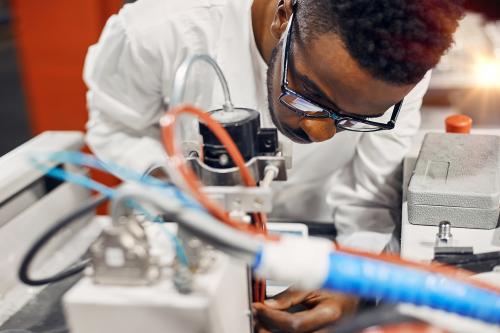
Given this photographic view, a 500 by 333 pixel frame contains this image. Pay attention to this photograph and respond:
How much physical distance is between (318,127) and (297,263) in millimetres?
512

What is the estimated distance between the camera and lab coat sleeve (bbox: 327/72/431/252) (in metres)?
1.17

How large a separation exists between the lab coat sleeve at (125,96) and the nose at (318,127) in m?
0.37

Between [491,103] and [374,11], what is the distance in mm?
2030

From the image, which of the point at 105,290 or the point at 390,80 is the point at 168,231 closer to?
the point at 105,290

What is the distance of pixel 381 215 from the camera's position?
3.98ft

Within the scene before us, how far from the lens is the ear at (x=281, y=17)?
96 centimetres

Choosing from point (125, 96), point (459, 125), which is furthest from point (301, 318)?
point (125, 96)

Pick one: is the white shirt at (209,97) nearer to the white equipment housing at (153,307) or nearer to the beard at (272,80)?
the beard at (272,80)

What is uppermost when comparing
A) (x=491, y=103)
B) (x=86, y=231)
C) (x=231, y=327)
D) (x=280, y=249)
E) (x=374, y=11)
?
(x=374, y=11)

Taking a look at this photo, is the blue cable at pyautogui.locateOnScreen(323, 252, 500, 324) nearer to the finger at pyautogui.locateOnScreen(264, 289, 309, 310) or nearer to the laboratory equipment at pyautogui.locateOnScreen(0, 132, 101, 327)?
the finger at pyautogui.locateOnScreen(264, 289, 309, 310)

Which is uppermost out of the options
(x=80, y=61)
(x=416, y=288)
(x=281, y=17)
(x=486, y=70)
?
(x=281, y=17)

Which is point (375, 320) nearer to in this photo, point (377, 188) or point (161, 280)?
point (161, 280)

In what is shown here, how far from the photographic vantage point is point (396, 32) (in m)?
0.73

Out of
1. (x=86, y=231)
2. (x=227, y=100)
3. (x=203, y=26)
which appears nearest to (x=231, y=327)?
(x=227, y=100)
